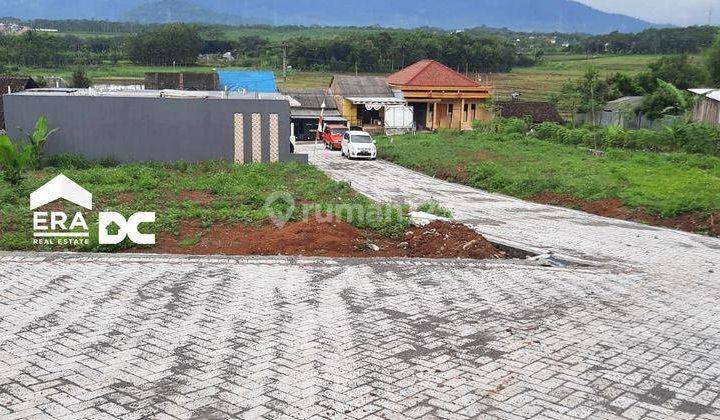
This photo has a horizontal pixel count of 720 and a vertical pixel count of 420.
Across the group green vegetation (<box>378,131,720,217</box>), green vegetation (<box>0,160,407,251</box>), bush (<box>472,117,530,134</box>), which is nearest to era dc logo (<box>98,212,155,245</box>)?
green vegetation (<box>0,160,407,251</box>)

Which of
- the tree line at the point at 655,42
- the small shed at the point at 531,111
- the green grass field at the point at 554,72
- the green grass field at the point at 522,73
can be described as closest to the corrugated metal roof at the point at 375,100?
the small shed at the point at 531,111

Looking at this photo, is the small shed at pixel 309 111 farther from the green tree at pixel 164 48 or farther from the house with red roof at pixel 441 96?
Result: the green tree at pixel 164 48

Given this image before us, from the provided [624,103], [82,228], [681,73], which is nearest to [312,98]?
[624,103]

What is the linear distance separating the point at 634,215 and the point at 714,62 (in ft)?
94.9

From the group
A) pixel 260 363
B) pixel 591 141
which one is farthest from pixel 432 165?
pixel 260 363

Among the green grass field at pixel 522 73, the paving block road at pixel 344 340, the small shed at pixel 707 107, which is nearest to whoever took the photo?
the paving block road at pixel 344 340

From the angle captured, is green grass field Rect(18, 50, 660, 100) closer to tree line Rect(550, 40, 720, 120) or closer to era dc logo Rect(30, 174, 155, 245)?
tree line Rect(550, 40, 720, 120)

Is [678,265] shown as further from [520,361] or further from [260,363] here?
[260,363]

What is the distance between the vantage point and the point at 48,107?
19703mm

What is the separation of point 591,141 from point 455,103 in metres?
16.4

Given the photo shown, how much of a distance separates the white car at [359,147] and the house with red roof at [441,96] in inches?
581

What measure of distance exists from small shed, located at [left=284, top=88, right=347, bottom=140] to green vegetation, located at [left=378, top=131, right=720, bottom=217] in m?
10.1

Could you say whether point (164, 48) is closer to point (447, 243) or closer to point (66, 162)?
point (66, 162)

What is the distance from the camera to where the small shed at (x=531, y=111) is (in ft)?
134
